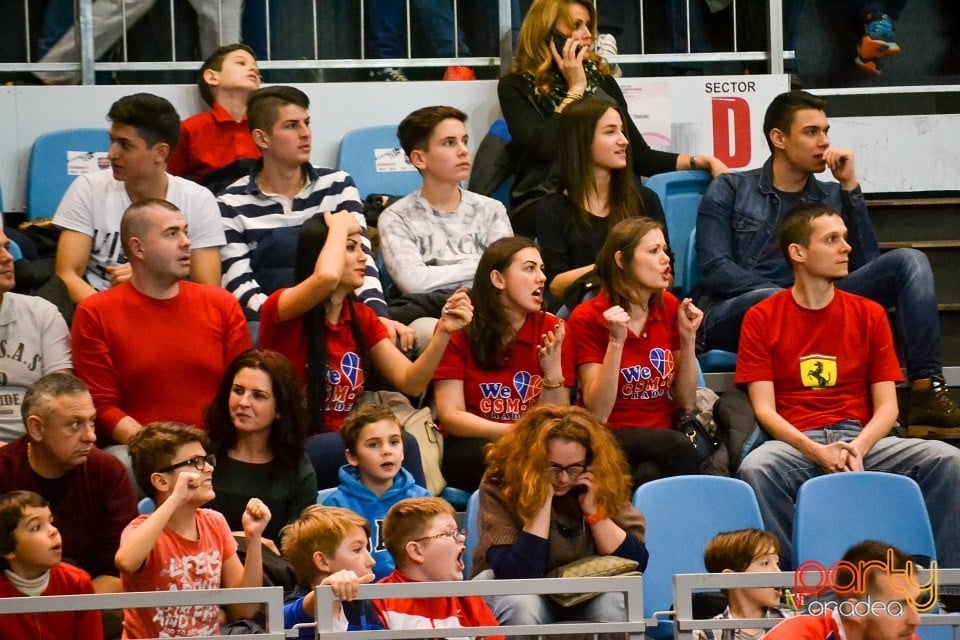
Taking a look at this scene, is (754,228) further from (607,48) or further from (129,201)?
(129,201)

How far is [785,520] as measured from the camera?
16.8 ft

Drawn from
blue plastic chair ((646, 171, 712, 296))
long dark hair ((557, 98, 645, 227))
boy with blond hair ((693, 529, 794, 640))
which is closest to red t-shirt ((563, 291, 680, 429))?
Answer: long dark hair ((557, 98, 645, 227))

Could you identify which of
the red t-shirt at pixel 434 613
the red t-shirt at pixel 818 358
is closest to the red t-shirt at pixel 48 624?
the red t-shirt at pixel 434 613

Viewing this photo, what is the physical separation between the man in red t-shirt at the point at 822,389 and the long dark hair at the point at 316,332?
1277 millimetres

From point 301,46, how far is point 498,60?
1157 mm

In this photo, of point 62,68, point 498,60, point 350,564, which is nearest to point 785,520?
point 350,564

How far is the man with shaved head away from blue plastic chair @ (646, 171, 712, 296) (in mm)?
2248

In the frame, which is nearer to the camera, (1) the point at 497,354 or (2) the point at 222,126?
(1) the point at 497,354

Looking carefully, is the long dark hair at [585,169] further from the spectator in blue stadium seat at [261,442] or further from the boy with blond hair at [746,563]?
the boy with blond hair at [746,563]

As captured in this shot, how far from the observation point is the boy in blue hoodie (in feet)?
14.9

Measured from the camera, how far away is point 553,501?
438 centimetres

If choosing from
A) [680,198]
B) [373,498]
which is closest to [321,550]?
[373,498]

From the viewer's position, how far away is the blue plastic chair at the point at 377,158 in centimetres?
680

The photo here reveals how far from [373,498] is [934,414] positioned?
2182mm
